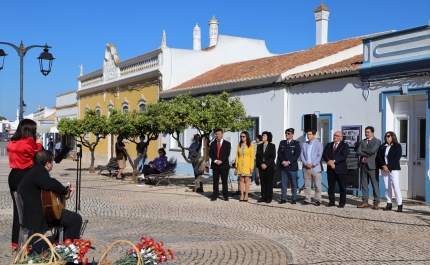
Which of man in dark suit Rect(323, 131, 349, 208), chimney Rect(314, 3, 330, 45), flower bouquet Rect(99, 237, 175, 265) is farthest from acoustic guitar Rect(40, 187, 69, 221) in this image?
chimney Rect(314, 3, 330, 45)

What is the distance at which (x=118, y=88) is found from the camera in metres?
27.8

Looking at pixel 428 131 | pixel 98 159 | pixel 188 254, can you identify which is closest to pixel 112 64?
pixel 98 159

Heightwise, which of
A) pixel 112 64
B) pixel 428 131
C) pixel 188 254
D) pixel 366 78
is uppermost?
pixel 112 64

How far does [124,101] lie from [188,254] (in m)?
20.5

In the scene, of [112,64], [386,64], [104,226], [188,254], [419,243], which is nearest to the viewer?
[188,254]

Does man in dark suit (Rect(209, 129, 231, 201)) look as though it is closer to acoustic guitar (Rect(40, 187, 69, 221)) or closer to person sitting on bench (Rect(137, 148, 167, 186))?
person sitting on bench (Rect(137, 148, 167, 186))

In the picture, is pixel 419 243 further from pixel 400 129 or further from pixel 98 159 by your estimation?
pixel 98 159

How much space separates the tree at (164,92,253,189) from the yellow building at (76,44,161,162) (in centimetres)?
916

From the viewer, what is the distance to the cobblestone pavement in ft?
23.3

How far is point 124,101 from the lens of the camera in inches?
1061

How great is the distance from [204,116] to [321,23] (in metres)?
9.12

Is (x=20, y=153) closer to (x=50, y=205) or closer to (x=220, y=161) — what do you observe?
(x=50, y=205)

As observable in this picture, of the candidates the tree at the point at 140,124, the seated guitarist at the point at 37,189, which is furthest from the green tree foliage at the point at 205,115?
the seated guitarist at the point at 37,189

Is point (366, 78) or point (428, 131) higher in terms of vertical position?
point (366, 78)
